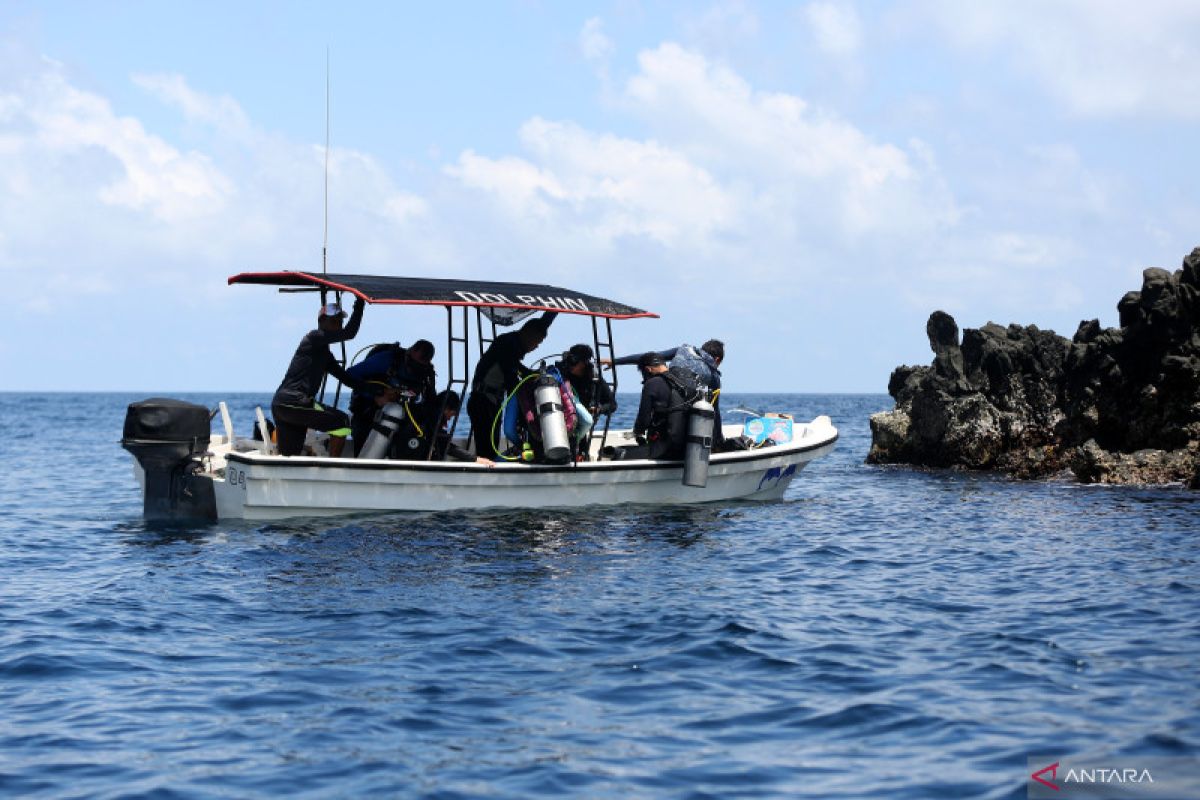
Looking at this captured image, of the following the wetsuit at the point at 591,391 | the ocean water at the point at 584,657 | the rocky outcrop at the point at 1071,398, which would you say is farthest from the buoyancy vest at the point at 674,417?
the rocky outcrop at the point at 1071,398

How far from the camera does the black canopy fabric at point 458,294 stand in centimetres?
1320

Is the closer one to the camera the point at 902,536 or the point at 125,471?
the point at 902,536

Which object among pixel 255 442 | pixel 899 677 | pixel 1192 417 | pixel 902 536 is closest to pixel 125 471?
pixel 255 442

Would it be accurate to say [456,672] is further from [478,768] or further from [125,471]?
[125,471]

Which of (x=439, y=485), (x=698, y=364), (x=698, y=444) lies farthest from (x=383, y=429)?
(x=698, y=364)

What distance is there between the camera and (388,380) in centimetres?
1398

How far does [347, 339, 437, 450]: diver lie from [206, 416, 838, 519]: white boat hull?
922 mm

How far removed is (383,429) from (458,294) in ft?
5.52

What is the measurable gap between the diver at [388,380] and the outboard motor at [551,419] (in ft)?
4.20

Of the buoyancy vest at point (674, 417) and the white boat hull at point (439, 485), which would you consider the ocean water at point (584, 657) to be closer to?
the white boat hull at point (439, 485)

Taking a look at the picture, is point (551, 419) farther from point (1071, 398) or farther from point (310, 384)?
point (1071, 398)

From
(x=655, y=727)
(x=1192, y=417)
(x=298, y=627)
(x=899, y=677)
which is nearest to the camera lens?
(x=655, y=727)

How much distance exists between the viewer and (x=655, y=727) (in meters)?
6.62

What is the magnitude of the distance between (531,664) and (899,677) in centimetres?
223
